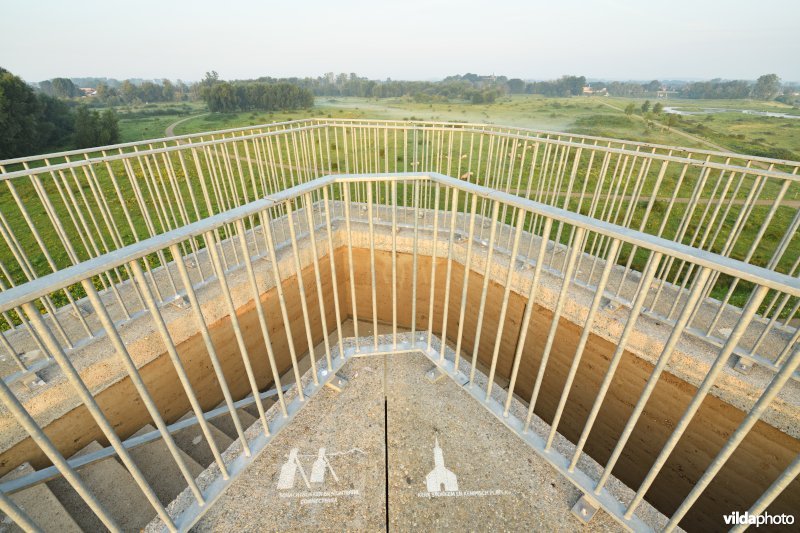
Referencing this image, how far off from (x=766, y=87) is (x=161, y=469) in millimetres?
154548

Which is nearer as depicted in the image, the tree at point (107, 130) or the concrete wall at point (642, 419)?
the concrete wall at point (642, 419)

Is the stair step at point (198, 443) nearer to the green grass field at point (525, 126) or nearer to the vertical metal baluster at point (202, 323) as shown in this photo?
the vertical metal baluster at point (202, 323)

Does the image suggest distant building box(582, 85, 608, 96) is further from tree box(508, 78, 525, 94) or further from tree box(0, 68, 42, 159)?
tree box(0, 68, 42, 159)

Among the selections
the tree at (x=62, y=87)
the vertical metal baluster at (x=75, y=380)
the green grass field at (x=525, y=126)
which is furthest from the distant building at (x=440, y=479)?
the tree at (x=62, y=87)

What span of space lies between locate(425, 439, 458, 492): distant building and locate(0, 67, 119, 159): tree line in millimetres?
44055

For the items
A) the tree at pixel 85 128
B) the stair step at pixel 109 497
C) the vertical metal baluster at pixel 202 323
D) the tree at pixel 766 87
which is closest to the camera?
the vertical metal baluster at pixel 202 323

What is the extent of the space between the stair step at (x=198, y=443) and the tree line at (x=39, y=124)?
4127cm

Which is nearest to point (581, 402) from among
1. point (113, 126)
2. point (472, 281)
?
point (472, 281)

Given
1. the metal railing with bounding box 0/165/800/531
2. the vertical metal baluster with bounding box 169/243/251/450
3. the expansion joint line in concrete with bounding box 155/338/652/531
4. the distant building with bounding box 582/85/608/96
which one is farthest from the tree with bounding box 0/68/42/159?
the distant building with bounding box 582/85/608/96

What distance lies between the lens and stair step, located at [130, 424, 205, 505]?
336cm

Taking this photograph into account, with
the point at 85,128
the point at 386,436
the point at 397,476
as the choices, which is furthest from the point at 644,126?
the point at 85,128

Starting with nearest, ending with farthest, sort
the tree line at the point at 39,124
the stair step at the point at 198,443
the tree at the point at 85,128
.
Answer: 1. the stair step at the point at 198,443
2. the tree line at the point at 39,124
3. the tree at the point at 85,128

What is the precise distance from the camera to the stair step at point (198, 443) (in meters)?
3.83

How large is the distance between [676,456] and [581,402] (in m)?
1.06
